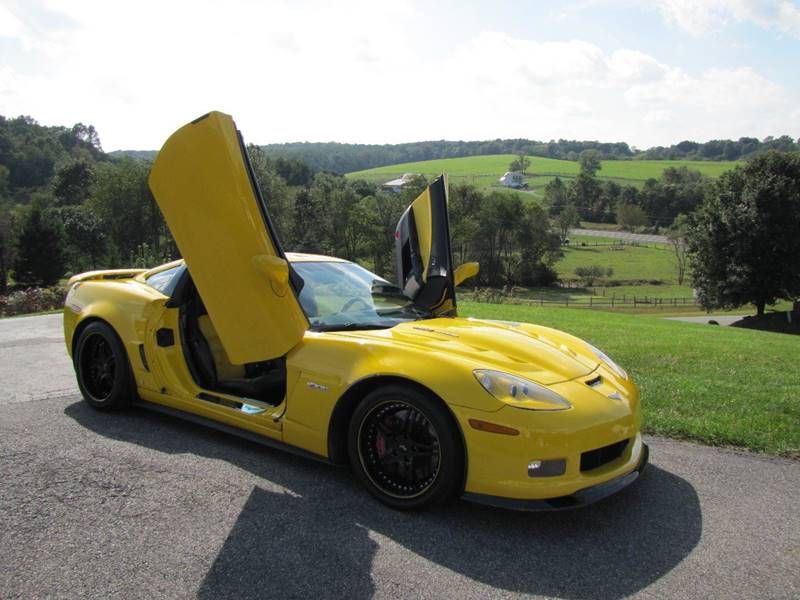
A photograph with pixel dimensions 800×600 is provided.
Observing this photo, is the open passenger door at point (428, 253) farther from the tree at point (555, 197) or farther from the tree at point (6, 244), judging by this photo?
the tree at point (555, 197)

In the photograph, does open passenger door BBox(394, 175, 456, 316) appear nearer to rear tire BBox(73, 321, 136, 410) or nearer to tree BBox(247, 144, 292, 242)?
rear tire BBox(73, 321, 136, 410)

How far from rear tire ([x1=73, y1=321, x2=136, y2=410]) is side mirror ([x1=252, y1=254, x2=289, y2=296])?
6.18 ft

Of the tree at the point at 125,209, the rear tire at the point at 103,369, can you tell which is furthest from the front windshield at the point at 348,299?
the tree at the point at 125,209

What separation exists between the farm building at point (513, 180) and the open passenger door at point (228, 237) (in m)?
107

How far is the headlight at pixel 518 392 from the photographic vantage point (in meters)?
3.13

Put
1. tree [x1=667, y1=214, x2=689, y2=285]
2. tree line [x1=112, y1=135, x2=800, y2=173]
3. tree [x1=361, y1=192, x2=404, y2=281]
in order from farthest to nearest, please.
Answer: tree line [x1=112, y1=135, x2=800, y2=173], tree [x1=667, y1=214, x2=689, y2=285], tree [x1=361, y1=192, x2=404, y2=281]

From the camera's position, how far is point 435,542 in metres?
3.03

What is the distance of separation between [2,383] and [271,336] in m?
4.08

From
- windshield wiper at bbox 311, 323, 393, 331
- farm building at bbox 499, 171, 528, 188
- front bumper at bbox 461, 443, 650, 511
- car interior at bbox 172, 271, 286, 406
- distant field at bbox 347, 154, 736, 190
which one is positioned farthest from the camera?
distant field at bbox 347, 154, 736, 190

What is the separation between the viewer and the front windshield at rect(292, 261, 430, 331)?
13.6 ft

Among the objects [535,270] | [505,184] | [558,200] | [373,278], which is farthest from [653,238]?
[373,278]

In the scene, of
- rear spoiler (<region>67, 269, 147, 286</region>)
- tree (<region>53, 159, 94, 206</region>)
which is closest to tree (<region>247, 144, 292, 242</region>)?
tree (<region>53, 159, 94, 206</region>)

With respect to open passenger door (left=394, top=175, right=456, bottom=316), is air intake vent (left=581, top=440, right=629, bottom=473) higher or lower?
lower

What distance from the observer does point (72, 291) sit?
18.2 feet
